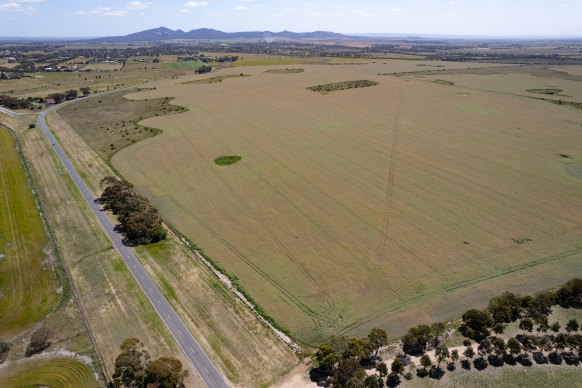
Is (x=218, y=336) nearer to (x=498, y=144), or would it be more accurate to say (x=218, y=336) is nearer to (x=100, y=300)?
(x=100, y=300)

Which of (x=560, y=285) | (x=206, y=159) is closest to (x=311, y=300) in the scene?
(x=560, y=285)

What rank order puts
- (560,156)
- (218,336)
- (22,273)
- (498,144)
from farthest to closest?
(498,144)
(560,156)
(22,273)
(218,336)

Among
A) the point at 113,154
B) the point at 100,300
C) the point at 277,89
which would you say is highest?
the point at 277,89

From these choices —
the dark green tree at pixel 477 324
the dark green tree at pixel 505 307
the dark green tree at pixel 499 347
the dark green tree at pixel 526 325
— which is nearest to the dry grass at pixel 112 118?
the dark green tree at pixel 477 324

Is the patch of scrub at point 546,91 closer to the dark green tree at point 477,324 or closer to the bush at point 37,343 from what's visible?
the dark green tree at point 477,324

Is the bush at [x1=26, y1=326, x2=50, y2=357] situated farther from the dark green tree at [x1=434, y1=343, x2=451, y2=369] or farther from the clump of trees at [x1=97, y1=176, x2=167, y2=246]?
the dark green tree at [x1=434, y1=343, x2=451, y2=369]

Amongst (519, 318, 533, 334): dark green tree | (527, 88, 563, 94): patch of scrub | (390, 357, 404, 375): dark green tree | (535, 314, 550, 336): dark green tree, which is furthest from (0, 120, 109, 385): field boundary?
(527, 88, 563, 94): patch of scrub

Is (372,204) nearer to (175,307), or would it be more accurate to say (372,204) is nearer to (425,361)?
(425,361)
